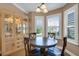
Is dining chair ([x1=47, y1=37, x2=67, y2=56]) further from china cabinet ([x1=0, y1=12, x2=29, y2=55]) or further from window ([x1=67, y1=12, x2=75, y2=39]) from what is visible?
china cabinet ([x1=0, y1=12, x2=29, y2=55])

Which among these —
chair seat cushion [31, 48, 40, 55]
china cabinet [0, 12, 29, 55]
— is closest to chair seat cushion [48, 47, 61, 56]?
chair seat cushion [31, 48, 40, 55]

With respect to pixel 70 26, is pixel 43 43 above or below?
below

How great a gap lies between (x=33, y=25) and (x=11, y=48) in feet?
1.77

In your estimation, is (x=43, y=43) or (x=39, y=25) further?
(x=43, y=43)

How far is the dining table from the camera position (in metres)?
1.88

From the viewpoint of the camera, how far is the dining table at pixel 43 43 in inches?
73.8

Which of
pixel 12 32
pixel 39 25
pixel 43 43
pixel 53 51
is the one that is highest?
pixel 39 25

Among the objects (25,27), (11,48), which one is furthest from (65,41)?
(11,48)

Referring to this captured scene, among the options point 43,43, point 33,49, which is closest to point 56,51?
point 43,43

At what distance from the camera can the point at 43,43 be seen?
1.99m

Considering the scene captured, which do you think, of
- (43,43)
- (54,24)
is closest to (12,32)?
(43,43)

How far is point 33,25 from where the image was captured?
1810 millimetres

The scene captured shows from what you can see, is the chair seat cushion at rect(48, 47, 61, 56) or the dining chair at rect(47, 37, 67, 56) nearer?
the dining chair at rect(47, 37, 67, 56)

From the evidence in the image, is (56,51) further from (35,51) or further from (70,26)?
(70,26)
